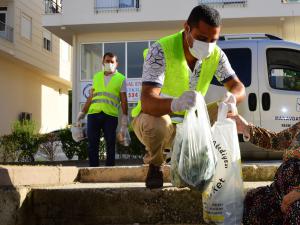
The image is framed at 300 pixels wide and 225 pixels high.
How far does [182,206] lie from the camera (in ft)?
9.33

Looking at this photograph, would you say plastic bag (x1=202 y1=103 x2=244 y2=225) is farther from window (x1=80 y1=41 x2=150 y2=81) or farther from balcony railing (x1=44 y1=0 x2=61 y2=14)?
balcony railing (x1=44 y1=0 x2=61 y2=14)

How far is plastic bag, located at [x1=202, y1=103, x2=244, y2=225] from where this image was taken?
Answer: 2533 millimetres

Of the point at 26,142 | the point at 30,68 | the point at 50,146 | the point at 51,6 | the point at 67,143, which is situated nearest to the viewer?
the point at 67,143

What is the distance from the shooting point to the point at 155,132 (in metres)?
3.03

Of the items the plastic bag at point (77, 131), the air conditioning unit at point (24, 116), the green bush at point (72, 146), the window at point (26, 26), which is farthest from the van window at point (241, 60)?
the air conditioning unit at point (24, 116)

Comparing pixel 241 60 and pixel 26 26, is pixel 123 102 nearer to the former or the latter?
pixel 241 60

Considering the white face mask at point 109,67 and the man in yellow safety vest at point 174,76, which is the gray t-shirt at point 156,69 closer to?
the man in yellow safety vest at point 174,76

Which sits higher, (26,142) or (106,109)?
(106,109)

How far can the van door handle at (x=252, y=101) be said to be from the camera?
670 centimetres

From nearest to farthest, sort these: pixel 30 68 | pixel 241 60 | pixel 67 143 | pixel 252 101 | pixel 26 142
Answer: pixel 252 101 → pixel 241 60 → pixel 67 143 → pixel 26 142 → pixel 30 68

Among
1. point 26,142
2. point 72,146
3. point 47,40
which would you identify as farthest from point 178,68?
point 47,40

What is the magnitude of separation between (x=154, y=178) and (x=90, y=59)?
15338mm

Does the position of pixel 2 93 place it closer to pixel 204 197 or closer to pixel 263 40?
pixel 263 40

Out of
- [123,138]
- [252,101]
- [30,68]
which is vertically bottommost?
[123,138]
